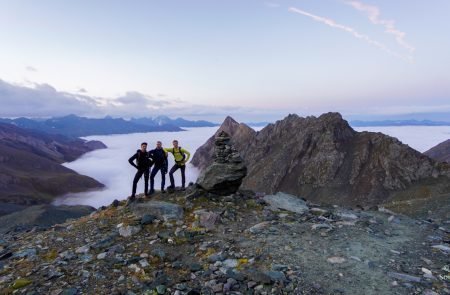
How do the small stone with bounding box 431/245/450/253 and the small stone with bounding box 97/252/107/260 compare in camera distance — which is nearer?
the small stone with bounding box 97/252/107/260

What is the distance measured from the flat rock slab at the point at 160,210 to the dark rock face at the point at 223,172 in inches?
115

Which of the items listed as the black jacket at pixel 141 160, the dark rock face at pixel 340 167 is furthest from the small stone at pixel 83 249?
the dark rock face at pixel 340 167

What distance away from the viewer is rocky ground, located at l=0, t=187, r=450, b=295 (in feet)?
38.2

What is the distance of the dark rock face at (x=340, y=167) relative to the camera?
5192 inches

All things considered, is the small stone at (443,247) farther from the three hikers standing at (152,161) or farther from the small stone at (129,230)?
the three hikers standing at (152,161)

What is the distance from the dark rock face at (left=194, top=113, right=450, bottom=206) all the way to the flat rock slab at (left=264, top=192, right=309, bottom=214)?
364 feet

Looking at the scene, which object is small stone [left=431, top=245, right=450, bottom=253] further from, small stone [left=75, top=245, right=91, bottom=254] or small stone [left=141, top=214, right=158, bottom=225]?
small stone [left=75, top=245, right=91, bottom=254]

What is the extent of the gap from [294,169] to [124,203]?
152m

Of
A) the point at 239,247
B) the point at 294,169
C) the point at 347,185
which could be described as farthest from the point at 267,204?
the point at 294,169

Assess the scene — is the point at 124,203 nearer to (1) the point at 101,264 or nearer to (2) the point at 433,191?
(1) the point at 101,264

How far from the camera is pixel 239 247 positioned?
14.5m

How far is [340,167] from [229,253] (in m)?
152

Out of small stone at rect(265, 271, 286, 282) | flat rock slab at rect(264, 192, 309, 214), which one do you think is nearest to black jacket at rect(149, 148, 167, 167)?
flat rock slab at rect(264, 192, 309, 214)

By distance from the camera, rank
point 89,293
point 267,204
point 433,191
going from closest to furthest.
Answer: point 89,293 → point 267,204 → point 433,191
